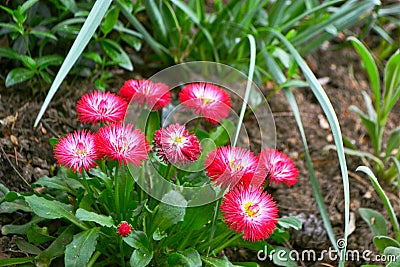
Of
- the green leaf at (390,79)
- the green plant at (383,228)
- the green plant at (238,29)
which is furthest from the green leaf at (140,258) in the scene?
the green leaf at (390,79)

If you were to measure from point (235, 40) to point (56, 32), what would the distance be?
1.64 ft

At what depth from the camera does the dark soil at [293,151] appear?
1.32 m

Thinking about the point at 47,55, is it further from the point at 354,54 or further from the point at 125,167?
the point at 354,54

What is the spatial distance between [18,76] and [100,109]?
1.37ft

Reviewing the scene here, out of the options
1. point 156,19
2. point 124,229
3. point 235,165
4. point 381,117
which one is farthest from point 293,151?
point 124,229

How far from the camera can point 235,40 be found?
Answer: 1.67 meters

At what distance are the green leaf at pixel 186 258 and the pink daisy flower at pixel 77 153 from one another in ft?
0.73

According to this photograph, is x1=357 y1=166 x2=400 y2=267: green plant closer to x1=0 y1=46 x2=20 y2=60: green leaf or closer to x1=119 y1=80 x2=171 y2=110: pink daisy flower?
x1=119 y1=80 x2=171 y2=110: pink daisy flower

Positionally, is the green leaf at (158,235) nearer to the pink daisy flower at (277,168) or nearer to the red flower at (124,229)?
the red flower at (124,229)

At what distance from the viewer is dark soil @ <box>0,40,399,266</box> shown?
1.32 meters

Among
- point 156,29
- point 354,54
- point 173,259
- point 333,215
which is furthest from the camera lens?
point 354,54

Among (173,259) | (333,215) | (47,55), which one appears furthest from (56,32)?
(333,215)

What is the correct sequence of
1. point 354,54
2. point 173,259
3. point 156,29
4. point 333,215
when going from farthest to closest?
point 354,54 → point 156,29 → point 333,215 → point 173,259

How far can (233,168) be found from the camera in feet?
3.32
